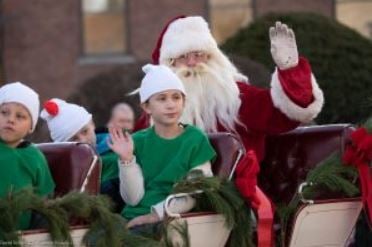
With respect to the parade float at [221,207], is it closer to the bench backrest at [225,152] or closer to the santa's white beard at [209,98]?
the bench backrest at [225,152]

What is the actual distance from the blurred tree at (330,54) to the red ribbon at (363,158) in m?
4.78

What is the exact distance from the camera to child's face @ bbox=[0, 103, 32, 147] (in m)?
5.10

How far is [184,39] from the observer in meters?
6.18

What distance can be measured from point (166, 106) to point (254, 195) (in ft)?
2.09

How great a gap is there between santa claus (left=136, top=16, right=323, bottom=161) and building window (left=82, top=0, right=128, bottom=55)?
16.4 meters

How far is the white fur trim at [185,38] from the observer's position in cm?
616

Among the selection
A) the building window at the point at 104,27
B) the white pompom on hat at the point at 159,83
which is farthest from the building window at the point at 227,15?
the white pompom on hat at the point at 159,83

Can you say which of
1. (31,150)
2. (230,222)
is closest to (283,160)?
(230,222)

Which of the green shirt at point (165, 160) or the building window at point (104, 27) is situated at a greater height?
the green shirt at point (165, 160)

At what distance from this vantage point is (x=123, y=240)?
475 centimetres

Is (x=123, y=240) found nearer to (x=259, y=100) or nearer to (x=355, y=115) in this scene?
(x=259, y=100)

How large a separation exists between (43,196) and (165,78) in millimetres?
967

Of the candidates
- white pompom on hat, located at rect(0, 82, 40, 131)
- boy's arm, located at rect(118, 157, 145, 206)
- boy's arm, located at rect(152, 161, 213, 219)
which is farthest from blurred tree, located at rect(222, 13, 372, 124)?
white pompom on hat, located at rect(0, 82, 40, 131)

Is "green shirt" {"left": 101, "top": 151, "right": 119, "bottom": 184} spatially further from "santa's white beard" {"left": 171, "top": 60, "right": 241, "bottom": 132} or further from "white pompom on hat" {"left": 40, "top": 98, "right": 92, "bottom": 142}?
"white pompom on hat" {"left": 40, "top": 98, "right": 92, "bottom": 142}
